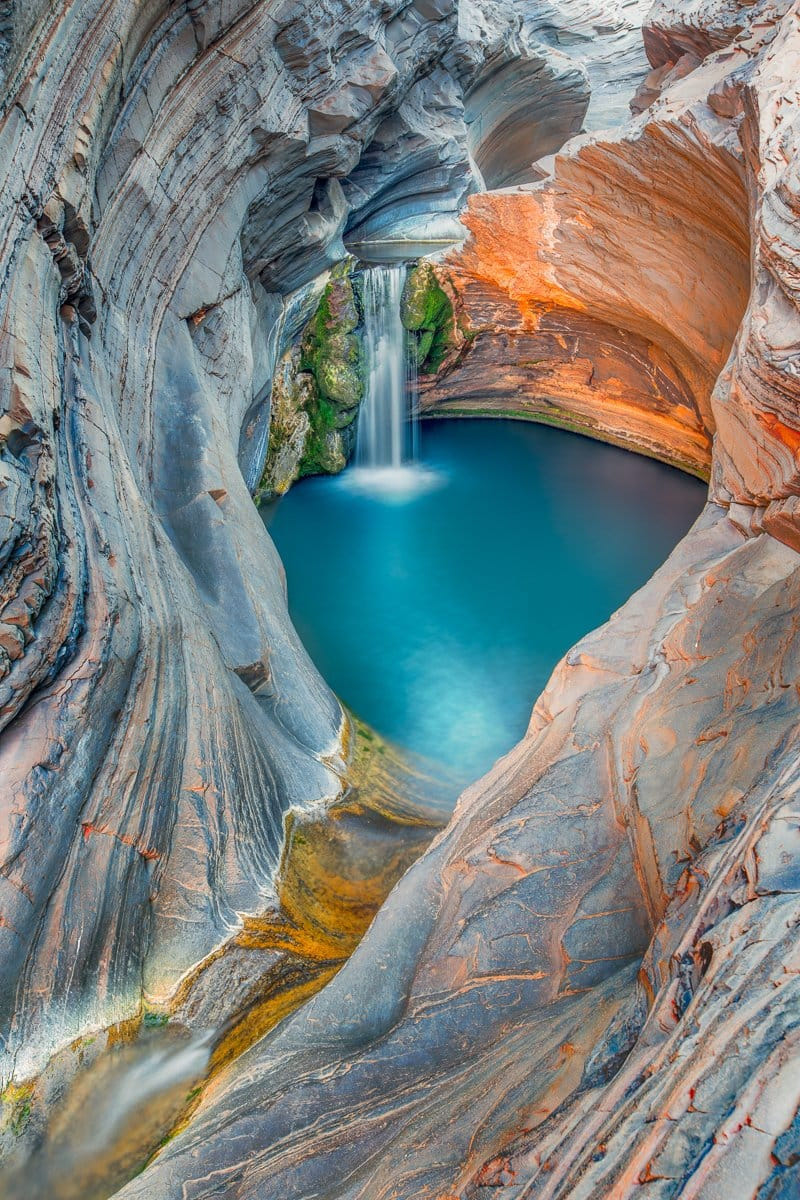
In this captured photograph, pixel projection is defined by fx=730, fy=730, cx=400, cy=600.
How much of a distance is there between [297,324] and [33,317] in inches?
289

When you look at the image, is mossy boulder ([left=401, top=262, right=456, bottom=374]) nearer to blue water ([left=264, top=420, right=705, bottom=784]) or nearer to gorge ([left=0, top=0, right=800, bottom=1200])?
blue water ([left=264, top=420, right=705, bottom=784])

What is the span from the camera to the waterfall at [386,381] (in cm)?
1150

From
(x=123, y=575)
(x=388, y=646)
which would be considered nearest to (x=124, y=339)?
(x=123, y=575)

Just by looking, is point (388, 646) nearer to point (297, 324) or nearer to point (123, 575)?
point (123, 575)

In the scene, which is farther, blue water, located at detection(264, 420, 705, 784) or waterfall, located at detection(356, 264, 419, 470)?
waterfall, located at detection(356, 264, 419, 470)

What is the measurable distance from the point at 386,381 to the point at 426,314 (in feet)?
4.02

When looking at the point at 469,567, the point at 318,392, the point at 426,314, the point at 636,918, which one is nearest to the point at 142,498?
the point at 636,918

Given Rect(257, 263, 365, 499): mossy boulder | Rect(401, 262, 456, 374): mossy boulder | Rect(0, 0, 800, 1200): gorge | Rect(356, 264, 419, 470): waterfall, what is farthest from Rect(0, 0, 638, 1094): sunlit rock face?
Rect(401, 262, 456, 374): mossy boulder

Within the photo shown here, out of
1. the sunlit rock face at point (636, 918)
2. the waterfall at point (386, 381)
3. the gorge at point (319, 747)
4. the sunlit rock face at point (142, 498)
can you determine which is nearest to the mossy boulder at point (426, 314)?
the waterfall at point (386, 381)

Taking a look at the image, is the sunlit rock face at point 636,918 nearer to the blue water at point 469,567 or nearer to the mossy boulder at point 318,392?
the blue water at point 469,567

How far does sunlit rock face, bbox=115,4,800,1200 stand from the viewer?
1591mm

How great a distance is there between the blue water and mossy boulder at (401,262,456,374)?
65.1 inches

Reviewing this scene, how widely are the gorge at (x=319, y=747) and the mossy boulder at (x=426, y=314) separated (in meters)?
2.62

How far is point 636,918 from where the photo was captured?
3.10 m
